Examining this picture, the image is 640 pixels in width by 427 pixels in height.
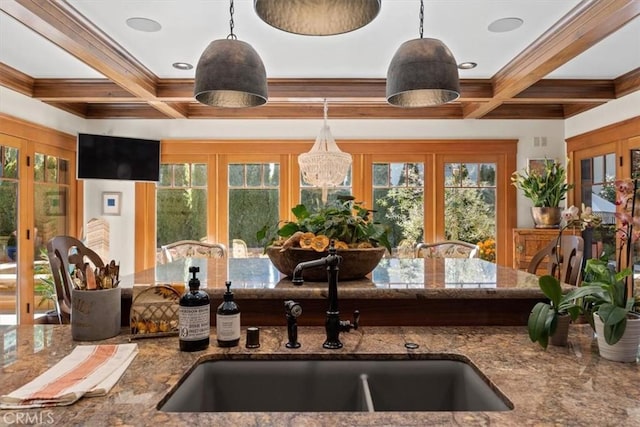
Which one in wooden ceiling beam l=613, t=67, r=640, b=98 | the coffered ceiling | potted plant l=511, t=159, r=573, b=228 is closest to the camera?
the coffered ceiling

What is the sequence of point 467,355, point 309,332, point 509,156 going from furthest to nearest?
1. point 509,156
2. point 309,332
3. point 467,355

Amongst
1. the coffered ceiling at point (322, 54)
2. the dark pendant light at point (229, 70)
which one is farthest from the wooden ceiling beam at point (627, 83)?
the dark pendant light at point (229, 70)

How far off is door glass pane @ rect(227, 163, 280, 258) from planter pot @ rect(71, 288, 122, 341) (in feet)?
12.8

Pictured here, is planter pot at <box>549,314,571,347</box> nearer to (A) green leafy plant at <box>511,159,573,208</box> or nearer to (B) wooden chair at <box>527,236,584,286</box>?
(B) wooden chair at <box>527,236,584,286</box>

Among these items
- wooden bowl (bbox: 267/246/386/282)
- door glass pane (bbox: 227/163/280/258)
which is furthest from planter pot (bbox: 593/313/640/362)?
door glass pane (bbox: 227/163/280/258)

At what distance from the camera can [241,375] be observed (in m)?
1.24

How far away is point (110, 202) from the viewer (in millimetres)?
5230

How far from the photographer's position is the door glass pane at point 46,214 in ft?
14.1

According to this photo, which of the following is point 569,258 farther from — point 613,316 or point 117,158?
point 117,158

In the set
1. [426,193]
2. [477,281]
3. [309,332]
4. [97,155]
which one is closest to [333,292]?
[309,332]

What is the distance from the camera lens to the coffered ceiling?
2650mm

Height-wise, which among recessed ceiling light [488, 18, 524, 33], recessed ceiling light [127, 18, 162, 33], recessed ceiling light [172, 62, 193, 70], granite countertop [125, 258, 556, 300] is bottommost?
granite countertop [125, 258, 556, 300]

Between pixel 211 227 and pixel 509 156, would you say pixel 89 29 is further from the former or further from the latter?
pixel 509 156

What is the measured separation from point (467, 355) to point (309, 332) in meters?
0.51
